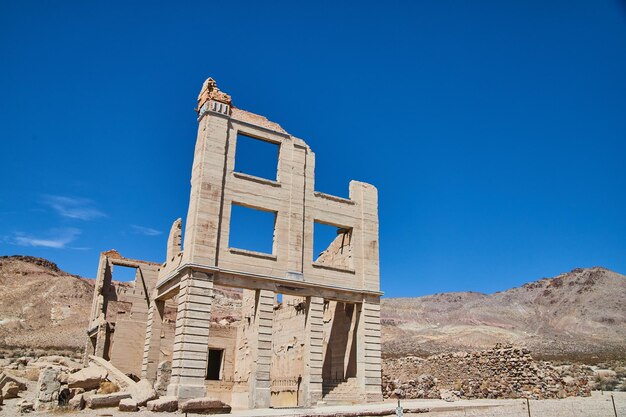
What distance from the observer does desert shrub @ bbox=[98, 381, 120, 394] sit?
57.6 ft

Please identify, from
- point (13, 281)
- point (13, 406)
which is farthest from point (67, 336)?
point (13, 406)

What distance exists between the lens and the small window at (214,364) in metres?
26.3

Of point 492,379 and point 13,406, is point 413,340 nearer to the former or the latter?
point 492,379

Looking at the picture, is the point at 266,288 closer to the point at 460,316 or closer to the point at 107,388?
the point at 107,388

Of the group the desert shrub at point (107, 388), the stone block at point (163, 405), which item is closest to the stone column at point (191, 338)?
the stone block at point (163, 405)

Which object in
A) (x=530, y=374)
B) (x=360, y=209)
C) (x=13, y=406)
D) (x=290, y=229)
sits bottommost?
(x=13, y=406)

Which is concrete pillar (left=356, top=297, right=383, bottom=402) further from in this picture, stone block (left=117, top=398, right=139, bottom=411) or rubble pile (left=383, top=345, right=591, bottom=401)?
stone block (left=117, top=398, right=139, bottom=411)

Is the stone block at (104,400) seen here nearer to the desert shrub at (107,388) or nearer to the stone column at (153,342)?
the desert shrub at (107,388)

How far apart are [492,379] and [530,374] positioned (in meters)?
1.67

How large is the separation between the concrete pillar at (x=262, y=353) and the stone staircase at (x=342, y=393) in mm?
2496

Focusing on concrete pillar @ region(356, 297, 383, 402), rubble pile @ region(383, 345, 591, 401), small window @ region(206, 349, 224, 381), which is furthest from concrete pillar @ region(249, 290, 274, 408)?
small window @ region(206, 349, 224, 381)

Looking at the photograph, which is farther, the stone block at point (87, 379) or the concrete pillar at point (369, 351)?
the concrete pillar at point (369, 351)

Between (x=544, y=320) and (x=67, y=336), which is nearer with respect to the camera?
(x=67, y=336)

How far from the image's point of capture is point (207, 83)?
70.9 ft
